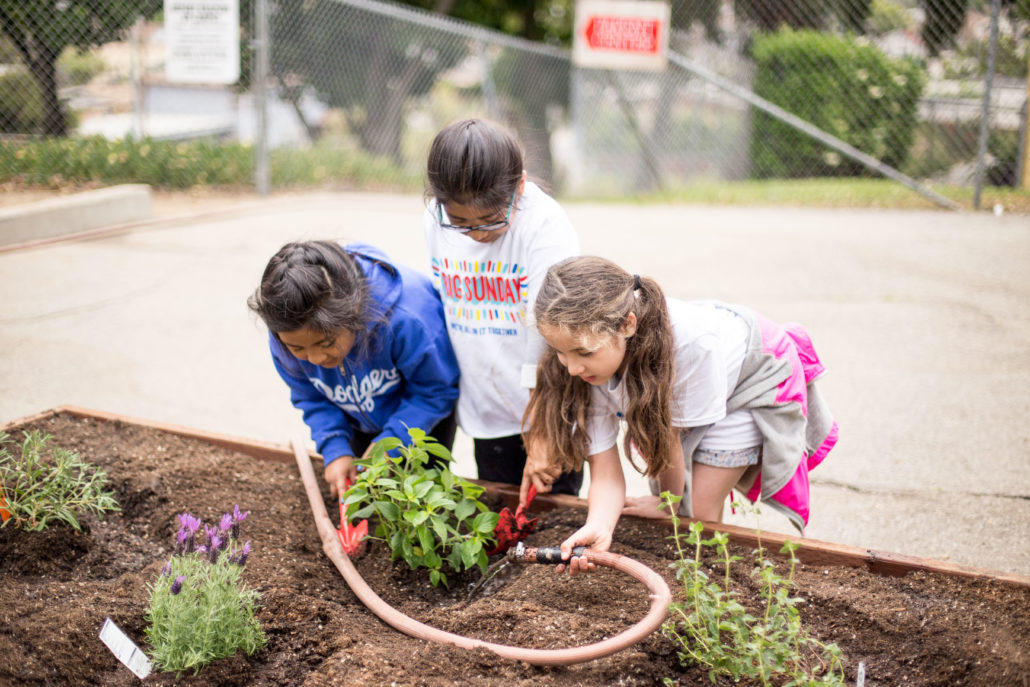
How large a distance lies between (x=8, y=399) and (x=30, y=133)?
387 cm

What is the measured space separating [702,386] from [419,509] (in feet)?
2.54

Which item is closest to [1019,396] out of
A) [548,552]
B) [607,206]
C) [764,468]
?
[764,468]

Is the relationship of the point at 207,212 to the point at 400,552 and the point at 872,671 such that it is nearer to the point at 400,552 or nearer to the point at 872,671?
the point at 400,552

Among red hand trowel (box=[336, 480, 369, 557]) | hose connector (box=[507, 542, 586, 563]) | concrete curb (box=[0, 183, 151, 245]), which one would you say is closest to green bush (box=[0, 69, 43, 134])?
concrete curb (box=[0, 183, 151, 245])

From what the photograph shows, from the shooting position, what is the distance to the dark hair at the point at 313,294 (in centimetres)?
208

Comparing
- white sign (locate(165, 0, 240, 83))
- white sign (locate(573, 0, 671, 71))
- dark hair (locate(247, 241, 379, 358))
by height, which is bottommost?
dark hair (locate(247, 241, 379, 358))

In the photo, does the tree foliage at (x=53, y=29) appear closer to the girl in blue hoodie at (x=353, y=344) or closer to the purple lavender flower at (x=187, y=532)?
the girl in blue hoodie at (x=353, y=344)

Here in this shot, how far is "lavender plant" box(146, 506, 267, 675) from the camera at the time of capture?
1.68 meters

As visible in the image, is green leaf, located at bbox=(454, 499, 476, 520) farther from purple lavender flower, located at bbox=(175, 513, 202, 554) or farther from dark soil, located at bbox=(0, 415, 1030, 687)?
purple lavender flower, located at bbox=(175, 513, 202, 554)

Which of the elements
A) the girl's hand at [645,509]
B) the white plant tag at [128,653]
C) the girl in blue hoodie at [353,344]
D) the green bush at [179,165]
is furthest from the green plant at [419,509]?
the green bush at [179,165]

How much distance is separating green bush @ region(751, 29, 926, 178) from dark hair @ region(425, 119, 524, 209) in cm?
910

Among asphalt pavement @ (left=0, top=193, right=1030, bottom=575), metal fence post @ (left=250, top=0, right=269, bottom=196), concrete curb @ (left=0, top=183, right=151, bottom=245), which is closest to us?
asphalt pavement @ (left=0, top=193, right=1030, bottom=575)

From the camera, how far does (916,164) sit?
9938 mm

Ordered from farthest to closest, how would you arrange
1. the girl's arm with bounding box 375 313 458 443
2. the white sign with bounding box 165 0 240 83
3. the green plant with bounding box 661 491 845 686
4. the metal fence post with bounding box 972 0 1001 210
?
the metal fence post with bounding box 972 0 1001 210 → the white sign with bounding box 165 0 240 83 → the girl's arm with bounding box 375 313 458 443 → the green plant with bounding box 661 491 845 686
